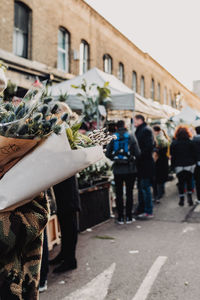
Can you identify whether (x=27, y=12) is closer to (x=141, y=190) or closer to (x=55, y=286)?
(x=141, y=190)

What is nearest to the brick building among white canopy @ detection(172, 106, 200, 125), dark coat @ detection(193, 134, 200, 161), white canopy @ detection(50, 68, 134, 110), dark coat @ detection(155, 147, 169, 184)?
white canopy @ detection(50, 68, 134, 110)

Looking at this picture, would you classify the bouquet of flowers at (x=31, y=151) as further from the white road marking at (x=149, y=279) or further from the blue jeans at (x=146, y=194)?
the blue jeans at (x=146, y=194)

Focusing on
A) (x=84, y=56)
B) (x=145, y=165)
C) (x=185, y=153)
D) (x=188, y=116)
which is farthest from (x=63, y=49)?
(x=145, y=165)

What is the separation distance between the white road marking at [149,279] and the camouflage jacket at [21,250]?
193cm

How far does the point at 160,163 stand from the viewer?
8.77m

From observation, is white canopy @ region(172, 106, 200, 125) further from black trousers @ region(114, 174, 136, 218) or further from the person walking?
black trousers @ region(114, 174, 136, 218)

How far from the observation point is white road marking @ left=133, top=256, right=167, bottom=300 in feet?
11.0

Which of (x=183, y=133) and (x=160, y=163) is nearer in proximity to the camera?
(x=183, y=133)

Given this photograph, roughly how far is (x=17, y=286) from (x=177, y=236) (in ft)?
13.5

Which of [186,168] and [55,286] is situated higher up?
[186,168]

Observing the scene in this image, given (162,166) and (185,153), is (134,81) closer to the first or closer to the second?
(162,166)

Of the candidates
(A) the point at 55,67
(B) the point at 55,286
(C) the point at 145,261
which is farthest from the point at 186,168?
(A) the point at 55,67

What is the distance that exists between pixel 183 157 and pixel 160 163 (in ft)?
3.64

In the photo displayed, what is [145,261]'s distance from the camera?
14.0 ft
